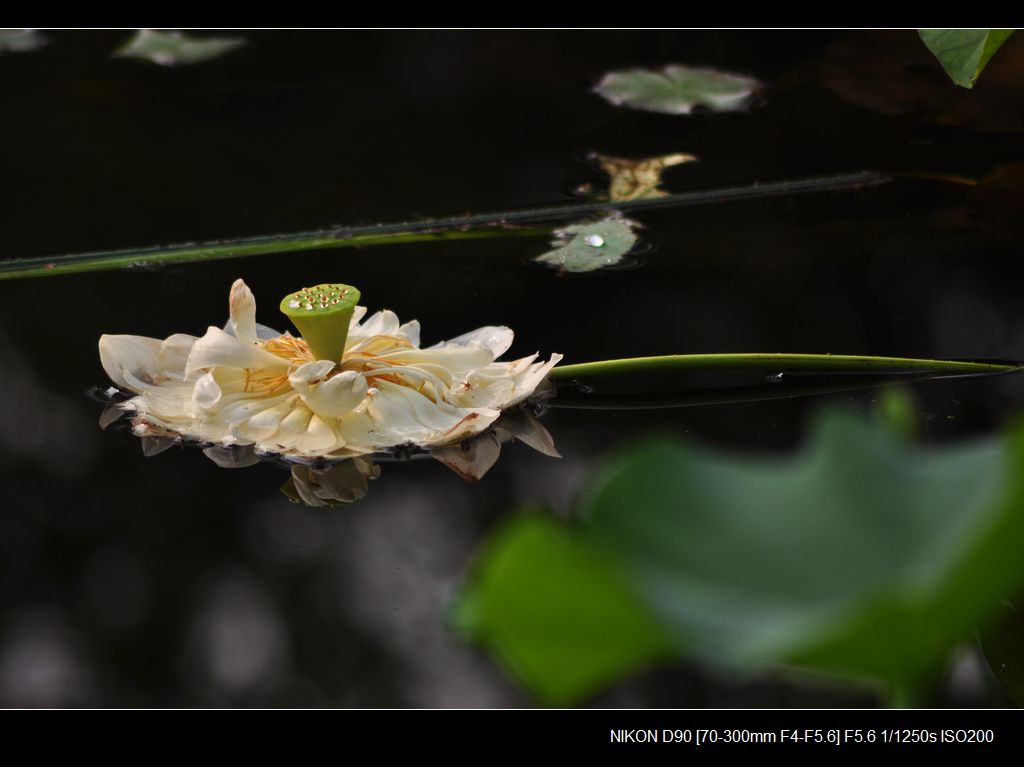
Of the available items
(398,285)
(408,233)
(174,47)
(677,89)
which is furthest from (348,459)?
(174,47)

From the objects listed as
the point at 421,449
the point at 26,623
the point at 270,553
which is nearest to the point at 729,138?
the point at 421,449

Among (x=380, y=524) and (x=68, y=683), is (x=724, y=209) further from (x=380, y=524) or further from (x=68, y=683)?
(x=68, y=683)

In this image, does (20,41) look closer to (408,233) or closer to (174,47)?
(174,47)

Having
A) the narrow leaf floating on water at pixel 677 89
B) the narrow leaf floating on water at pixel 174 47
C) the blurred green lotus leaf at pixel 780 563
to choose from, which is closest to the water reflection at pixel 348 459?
the blurred green lotus leaf at pixel 780 563

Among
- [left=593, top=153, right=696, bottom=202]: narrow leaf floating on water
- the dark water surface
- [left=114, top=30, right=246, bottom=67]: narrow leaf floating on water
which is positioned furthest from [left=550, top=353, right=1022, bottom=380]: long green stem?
[left=114, top=30, right=246, bottom=67]: narrow leaf floating on water

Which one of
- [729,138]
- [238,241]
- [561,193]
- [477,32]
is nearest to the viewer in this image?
[238,241]

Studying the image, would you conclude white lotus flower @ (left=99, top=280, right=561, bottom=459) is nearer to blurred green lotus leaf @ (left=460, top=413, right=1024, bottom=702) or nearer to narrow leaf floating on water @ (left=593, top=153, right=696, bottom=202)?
narrow leaf floating on water @ (left=593, top=153, right=696, bottom=202)

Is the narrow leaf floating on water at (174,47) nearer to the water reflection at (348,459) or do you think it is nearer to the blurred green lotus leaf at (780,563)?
the water reflection at (348,459)
